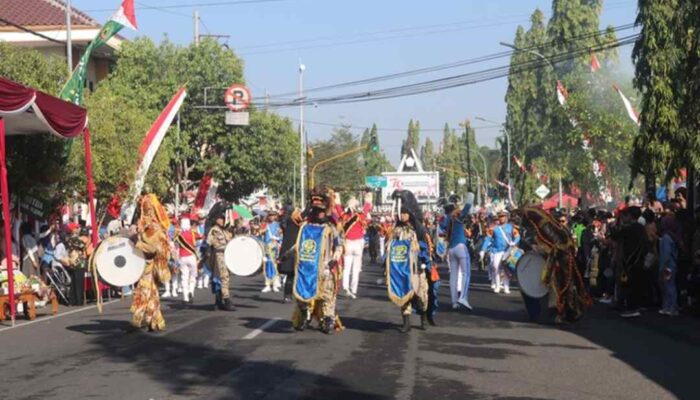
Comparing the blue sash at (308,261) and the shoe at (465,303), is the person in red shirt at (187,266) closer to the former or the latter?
the shoe at (465,303)

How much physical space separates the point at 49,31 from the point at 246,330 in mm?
35849

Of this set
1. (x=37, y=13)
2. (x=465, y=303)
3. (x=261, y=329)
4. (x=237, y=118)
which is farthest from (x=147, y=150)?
(x=37, y=13)

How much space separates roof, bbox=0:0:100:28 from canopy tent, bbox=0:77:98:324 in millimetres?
26944

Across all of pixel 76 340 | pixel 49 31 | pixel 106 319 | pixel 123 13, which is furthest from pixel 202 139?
pixel 76 340

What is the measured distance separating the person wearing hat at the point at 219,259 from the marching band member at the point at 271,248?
5.63m

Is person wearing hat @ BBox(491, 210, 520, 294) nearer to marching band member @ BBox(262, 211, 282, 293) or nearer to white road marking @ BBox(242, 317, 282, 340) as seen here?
marching band member @ BBox(262, 211, 282, 293)

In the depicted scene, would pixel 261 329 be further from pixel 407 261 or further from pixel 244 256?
pixel 244 256

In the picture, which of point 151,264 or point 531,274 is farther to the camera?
point 531,274

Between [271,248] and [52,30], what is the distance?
26.5 m

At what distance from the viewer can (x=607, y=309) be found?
68.2ft

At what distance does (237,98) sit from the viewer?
176ft

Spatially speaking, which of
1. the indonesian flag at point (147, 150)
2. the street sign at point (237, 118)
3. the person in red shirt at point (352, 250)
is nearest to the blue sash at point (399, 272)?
the person in red shirt at point (352, 250)

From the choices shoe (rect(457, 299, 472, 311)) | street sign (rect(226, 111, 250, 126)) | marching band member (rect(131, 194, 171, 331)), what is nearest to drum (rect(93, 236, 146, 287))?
marching band member (rect(131, 194, 171, 331))

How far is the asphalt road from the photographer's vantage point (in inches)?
420
